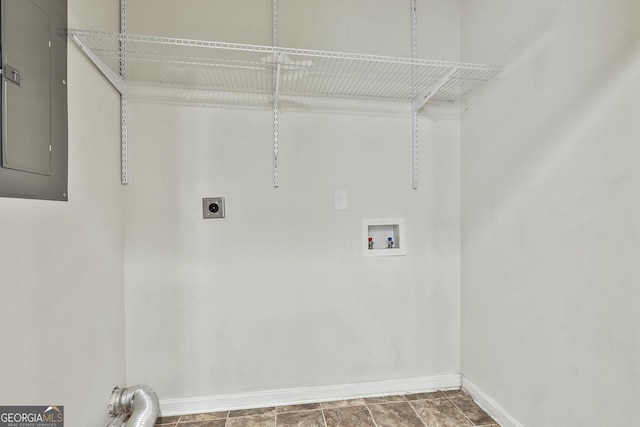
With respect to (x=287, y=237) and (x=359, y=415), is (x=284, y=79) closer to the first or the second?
(x=287, y=237)

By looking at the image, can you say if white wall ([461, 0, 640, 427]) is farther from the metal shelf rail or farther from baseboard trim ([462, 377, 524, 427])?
the metal shelf rail

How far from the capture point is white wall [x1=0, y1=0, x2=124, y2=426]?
0.83 m

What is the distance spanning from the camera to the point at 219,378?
5.15ft

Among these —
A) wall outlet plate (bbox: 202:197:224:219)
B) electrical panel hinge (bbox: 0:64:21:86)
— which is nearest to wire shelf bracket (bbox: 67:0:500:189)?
wall outlet plate (bbox: 202:197:224:219)

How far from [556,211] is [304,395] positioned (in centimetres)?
158

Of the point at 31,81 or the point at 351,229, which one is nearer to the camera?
the point at 31,81

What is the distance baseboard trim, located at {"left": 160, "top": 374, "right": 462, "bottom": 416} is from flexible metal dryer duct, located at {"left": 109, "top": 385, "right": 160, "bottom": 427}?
20cm

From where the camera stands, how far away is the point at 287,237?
63.7 inches

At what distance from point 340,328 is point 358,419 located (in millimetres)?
456

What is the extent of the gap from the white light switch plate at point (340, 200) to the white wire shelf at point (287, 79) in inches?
19.7

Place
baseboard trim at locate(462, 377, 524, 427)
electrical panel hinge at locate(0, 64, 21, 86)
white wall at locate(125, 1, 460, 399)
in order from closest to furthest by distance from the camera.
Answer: electrical panel hinge at locate(0, 64, 21, 86) < baseboard trim at locate(462, 377, 524, 427) < white wall at locate(125, 1, 460, 399)

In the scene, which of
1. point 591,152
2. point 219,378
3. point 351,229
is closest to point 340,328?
point 351,229

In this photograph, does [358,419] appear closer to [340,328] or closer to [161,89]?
[340,328]

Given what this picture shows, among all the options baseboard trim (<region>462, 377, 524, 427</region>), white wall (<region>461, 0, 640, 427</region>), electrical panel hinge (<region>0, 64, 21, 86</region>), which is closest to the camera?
electrical panel hinge (<region>0, 64, 21, 86</region>)
